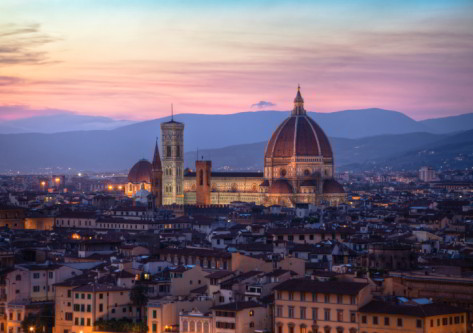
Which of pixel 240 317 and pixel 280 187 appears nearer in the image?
pixel 240 317

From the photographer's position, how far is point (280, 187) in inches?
6609

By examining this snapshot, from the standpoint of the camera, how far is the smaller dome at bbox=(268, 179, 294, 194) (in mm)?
167125

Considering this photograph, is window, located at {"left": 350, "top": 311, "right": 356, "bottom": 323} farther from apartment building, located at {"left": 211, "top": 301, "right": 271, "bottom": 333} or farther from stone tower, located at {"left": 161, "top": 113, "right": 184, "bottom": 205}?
stone tower, located at {"left": 161, "top": 113, "right": 184, "bottom": 205}

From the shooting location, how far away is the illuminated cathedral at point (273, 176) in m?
168

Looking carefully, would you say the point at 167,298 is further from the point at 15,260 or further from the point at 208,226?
the point at 208,226

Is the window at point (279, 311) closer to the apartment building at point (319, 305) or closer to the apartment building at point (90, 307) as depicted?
the apartment building at point (319, 305)

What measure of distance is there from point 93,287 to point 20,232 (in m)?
42.9

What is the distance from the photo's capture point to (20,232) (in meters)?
102

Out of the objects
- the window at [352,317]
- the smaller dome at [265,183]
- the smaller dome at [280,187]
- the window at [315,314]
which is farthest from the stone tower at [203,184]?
the window at [352,317]

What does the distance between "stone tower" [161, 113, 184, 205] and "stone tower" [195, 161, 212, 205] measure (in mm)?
3043

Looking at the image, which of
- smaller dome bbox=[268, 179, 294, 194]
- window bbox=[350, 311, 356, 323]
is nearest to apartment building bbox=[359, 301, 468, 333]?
window bbox=[350, 311, 356, 323]

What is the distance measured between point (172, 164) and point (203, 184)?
6558 mm

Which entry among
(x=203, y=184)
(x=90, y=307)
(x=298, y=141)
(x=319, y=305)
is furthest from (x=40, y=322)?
(x=203, y=184)

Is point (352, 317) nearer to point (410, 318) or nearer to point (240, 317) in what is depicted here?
point (410, 318)
